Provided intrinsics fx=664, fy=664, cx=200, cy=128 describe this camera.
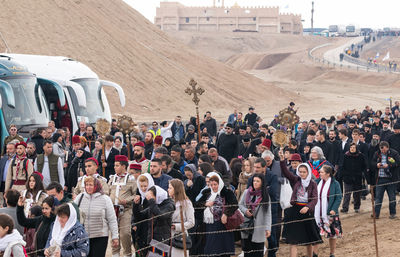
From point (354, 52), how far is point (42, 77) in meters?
75.9

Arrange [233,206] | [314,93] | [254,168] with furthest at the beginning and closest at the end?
1. [314,93]
2. [254,168]
3. [233,206]

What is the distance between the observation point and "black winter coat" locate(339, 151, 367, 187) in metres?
14.4

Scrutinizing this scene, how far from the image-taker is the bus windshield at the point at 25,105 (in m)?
18.8

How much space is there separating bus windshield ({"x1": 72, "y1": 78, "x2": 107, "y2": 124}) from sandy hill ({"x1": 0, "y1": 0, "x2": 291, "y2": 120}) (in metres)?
15.2

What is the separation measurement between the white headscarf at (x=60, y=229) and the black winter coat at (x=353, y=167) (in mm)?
8245

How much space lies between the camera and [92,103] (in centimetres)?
2369

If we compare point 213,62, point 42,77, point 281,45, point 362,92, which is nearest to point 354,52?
point 281,45

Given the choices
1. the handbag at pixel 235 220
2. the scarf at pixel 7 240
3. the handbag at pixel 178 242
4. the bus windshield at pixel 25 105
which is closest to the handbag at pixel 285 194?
the handbag at pixel 235 220

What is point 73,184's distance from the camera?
12.6 metres

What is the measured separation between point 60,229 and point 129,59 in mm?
40035

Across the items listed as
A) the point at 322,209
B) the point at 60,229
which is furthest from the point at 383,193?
the point at 60,229

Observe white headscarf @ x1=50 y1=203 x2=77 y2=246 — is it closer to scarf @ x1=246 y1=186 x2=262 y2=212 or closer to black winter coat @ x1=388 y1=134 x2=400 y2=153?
scarf @ x1=246 y1=186 x2=262 y2=212

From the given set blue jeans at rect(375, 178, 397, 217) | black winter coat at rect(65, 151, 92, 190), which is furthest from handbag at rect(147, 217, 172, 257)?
blue jeans at rect(375, 178, 397, 217)

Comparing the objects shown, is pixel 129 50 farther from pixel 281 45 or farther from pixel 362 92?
pixel 281 45
